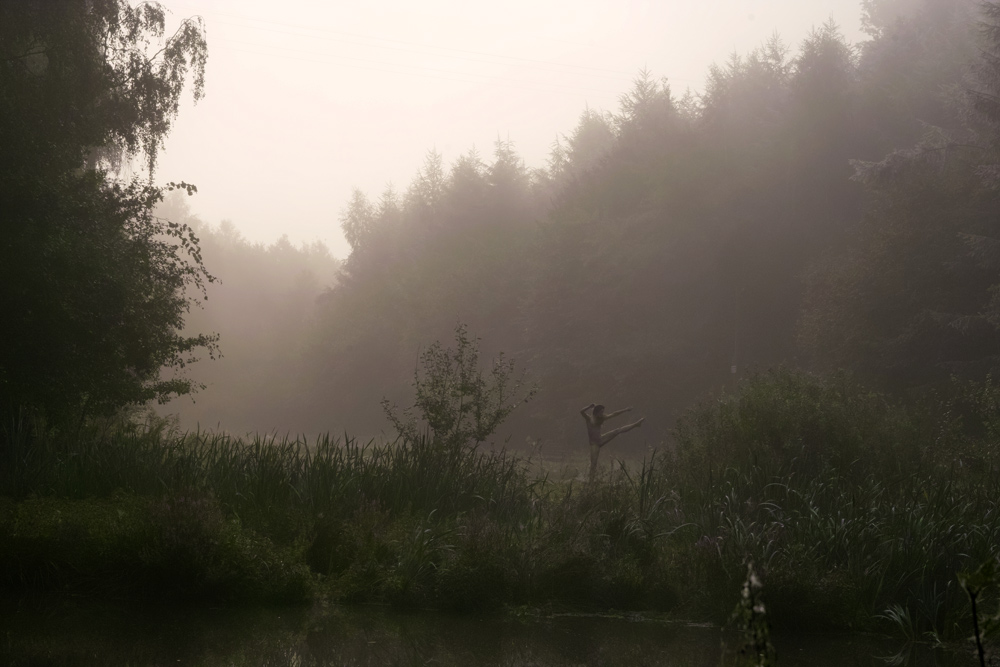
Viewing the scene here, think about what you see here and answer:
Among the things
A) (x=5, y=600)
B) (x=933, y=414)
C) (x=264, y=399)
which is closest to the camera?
(x=5, y=600)

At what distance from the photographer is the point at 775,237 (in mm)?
33969

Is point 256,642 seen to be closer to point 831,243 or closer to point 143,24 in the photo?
point 143,24

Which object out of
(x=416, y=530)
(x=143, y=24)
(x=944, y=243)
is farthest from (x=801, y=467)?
(x=944, y=243)

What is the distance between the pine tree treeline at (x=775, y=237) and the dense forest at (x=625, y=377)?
0.12 m

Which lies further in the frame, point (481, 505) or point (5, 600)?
point (481, 505)

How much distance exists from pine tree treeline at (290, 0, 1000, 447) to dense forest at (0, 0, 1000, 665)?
0.12m

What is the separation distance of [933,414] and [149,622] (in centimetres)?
1952

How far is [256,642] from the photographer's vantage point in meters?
6.31

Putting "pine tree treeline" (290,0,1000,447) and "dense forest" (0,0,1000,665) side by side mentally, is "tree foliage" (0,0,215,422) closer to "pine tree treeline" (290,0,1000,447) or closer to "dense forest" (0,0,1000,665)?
"dense forest" (0,0,1000,665)

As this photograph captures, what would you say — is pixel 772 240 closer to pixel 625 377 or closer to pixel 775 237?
pixel 775 237

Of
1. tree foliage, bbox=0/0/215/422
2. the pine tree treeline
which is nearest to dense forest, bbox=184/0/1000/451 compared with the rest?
the pine tree treeline

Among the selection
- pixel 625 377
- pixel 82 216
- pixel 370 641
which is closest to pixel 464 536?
pixel 370 641

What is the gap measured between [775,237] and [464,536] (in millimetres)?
28408

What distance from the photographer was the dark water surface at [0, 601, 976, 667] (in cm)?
591
